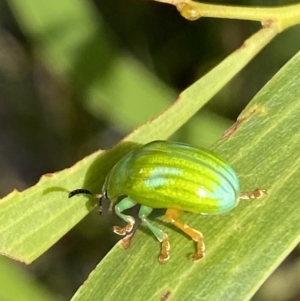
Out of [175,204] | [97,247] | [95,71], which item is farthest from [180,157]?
[97,247]

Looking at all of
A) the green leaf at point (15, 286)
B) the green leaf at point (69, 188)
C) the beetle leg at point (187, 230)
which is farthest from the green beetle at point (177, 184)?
the green leaf at point (15, 286)

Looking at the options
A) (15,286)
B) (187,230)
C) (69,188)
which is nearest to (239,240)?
(187,230)

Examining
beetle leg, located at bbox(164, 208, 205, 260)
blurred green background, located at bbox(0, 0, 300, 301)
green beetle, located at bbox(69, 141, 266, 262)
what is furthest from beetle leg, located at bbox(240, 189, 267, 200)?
blurred green background, located at bbox(0, 0, 300, 301)

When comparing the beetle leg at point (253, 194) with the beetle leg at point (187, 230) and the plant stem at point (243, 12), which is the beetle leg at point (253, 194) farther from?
the plant stem at point (243, 12)

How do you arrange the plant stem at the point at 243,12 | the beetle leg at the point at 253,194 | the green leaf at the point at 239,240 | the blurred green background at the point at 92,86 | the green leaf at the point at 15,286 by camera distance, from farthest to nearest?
the blurred green background at the point at 92,86, the green leaf at the point at 15,286, the plant stem at the point at 243,12, the beetle leg at the point at 253,194, the green leaf at the point at 239,240

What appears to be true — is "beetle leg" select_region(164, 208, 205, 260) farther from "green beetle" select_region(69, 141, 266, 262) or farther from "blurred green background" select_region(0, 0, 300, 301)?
"blurred green background" select_region(0, 0, 300, 301)
